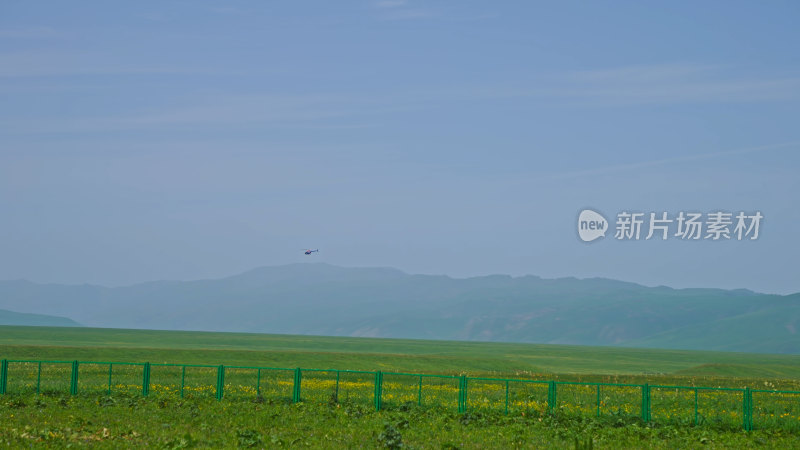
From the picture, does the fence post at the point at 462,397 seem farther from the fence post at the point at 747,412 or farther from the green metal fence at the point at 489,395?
the fence post at the point at 747,412

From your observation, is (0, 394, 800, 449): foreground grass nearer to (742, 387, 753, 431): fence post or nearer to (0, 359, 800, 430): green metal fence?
(742, 387, 753, 431): fence post

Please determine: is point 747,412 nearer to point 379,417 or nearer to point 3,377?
point 379,417

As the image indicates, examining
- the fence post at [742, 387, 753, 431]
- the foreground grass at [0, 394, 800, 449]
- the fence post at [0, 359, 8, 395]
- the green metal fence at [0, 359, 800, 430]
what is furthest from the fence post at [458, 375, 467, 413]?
the fence post at [0, 359, 8, 395]

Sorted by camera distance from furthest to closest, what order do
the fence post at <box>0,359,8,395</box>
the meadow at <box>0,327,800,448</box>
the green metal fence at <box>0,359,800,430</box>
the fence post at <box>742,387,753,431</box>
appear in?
the fence post at <box>0,359,8,395</box>
the green metal fence at <box>0,359,800,430</box>
the fence post at <box>742,387,753,431</box>
the meadow at <box>0,327,800,448</box>

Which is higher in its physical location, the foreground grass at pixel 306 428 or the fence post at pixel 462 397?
the fence post at pixel 462 397

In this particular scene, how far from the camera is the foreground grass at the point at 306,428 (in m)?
30.0

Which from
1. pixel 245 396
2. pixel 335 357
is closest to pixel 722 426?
pixel 245 396

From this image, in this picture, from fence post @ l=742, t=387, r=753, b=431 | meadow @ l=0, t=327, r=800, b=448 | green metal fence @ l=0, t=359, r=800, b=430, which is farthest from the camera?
green metal fence @ l=0, t=359, r=800, b=430

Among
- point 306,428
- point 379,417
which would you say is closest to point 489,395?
point 379,417

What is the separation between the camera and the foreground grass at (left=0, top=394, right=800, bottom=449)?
30.0m

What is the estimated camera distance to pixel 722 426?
119ft

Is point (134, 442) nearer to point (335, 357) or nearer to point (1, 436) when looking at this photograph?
point (1, 436)

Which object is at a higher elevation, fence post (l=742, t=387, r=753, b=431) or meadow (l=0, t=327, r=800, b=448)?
fence post (l=742, t=387, r=753, b=431)

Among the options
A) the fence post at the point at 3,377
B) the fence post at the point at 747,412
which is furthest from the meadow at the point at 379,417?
the fence post at the point at 3,377
